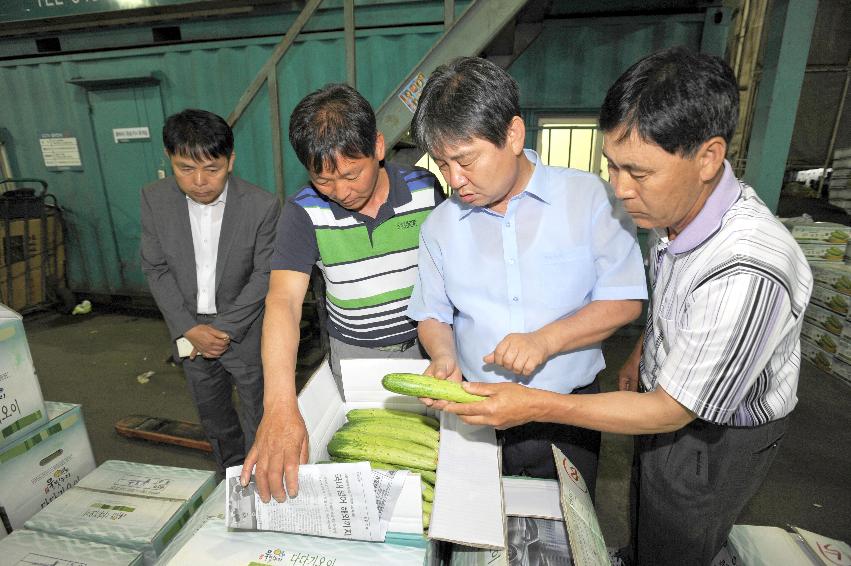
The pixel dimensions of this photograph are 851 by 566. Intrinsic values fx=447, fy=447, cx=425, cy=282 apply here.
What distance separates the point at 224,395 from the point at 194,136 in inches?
60.2

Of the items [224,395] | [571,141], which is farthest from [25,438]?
[571,141]

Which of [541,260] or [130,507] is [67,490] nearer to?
[130,507]

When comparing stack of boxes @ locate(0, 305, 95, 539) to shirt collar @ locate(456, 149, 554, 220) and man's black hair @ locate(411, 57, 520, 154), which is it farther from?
shirt collar @ locate(456, 149, 554, 220)

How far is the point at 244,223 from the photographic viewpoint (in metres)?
2.51

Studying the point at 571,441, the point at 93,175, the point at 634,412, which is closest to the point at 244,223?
the point at 571,441

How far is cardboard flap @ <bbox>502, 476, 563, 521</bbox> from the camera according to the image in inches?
46.2

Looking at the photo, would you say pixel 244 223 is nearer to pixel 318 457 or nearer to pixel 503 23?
pixel 318 457

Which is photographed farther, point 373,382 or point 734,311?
point 373,382

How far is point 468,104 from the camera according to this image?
48.6 inches

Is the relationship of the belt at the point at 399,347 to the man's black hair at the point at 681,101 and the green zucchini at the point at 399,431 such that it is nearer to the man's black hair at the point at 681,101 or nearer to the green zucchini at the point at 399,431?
the green zucchini at the point at 399,431

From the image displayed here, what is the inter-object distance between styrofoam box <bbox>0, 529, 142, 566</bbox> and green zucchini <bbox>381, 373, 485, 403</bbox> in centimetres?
106

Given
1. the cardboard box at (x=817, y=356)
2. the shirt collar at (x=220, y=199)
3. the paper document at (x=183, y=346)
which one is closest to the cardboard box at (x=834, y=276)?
the cardboard box at (x=817, y=356)

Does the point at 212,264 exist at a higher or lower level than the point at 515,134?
lower

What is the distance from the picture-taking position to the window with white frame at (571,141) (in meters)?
5.24
